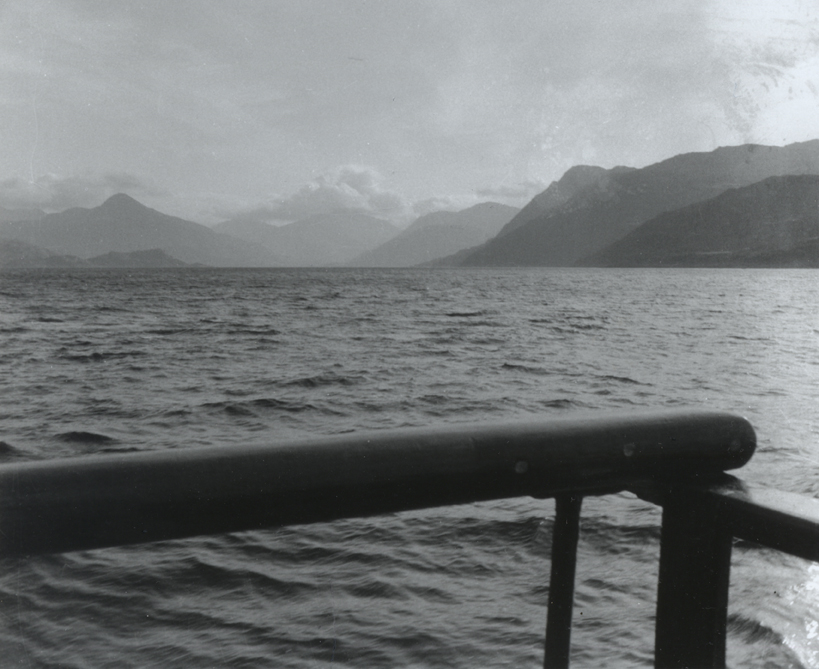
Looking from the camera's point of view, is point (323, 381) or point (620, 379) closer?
point (323, 381)

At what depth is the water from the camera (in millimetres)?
6062

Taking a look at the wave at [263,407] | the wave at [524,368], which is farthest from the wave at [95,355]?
the wave at [524,368]

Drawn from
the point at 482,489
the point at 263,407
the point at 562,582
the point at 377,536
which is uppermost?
the point at 482,489

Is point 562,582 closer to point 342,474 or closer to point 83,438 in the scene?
point 342,474

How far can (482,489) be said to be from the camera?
1.27 metres

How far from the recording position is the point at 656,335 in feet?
115

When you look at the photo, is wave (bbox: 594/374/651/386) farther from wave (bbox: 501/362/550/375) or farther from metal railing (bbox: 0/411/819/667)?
metal railing (bbox: 0/411/819/667)

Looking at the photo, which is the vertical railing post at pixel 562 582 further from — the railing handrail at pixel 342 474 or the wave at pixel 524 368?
the wave at pixel 524 368

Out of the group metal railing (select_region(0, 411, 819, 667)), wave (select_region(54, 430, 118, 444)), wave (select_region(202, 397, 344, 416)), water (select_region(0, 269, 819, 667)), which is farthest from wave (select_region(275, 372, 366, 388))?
metal railing (select_region(0, 411, 819, 667))

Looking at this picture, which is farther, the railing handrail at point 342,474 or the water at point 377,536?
the water at point 377,536

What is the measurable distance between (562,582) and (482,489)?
1.14 ft

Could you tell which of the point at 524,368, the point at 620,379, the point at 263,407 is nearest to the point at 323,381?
the point at 263,407

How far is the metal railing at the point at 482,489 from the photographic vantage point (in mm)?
1000

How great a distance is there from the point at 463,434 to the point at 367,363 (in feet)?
74.6
